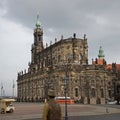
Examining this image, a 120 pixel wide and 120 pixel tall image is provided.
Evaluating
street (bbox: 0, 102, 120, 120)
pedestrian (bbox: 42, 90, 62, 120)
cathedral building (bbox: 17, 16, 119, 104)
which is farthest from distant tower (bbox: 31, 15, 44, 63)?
pedestrian (bbox: 42, 90, 62, 120)

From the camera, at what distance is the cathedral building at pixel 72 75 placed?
93312mm

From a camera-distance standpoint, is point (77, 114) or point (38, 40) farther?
point (38, 40)

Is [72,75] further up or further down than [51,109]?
further up

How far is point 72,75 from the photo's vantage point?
94188 millimetres

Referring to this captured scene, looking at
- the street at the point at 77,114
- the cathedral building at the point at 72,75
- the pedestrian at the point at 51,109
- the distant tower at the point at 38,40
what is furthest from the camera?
the distant tower at the point at 38,40

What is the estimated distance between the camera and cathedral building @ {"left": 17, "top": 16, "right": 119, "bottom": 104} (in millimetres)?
93312

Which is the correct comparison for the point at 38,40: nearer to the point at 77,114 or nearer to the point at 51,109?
the point at 77,114

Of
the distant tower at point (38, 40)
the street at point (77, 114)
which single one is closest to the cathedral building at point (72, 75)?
the distant tower at point (38, 40)

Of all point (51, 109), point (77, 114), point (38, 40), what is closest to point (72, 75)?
point (38, 40)

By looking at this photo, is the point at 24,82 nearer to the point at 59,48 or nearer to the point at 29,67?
the point at 29,67

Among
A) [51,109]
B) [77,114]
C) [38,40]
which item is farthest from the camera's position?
[38,40]

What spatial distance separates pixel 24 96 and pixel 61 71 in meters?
35.1

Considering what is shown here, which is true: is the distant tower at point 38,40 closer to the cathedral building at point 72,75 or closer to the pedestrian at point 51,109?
the cathedral building at point 72,75

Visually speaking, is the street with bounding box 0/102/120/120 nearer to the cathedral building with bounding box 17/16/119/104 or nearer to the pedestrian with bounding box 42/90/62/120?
the pedestrian with bounding box 42/90/62/120
